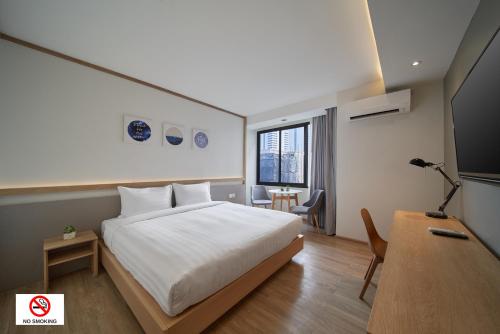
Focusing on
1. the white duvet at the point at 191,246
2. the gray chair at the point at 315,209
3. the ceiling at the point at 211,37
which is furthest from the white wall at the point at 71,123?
the gray chair at the point at 315,209

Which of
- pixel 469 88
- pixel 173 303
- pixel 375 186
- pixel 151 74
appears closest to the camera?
pixel 469 88

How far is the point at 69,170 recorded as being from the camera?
2.29 meters

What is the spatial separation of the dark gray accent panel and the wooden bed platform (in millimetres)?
713

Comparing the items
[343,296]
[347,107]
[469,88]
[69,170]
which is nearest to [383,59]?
[347,107]

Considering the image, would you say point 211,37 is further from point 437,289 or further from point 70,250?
point 70,250

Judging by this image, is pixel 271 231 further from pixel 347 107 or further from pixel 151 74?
pixel 151 74

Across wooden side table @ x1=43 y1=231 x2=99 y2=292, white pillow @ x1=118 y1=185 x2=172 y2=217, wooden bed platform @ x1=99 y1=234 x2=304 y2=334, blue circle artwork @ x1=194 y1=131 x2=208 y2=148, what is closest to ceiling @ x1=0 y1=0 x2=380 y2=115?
blue circle artwork @ x1=194 y1=131 x2=208 y2=148

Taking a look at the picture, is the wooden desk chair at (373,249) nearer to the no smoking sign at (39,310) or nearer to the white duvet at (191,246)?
the white duvet at (191,246)

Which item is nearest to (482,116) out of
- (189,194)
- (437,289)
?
(437,289)

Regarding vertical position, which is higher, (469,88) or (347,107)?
(347,107)

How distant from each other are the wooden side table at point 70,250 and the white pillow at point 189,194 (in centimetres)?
118

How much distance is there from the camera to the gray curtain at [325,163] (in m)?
3.52

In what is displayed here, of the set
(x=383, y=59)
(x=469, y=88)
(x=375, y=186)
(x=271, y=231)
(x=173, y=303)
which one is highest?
(x=383, y=59)

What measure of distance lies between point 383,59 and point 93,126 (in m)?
3.78
